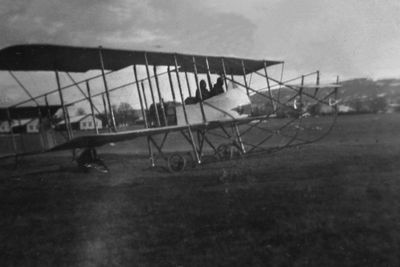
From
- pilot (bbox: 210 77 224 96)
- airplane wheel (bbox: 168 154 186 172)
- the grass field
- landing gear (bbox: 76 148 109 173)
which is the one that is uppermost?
pilot (bbox: 210 77 224 96)

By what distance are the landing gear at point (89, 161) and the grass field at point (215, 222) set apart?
271 centimetres

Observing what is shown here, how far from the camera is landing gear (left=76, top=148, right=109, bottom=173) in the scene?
1078cm

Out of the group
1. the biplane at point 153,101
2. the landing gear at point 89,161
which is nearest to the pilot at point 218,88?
the biplane at point 153,101

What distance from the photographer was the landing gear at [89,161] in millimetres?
10781

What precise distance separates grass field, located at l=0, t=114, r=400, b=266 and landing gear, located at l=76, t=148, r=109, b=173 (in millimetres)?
2707

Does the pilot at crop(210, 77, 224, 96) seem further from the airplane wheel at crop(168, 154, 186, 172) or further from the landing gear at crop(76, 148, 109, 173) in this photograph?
the landing gear at crop(76, 148, 109, 173)

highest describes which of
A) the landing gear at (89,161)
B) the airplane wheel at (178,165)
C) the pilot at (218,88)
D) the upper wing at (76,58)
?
the upper wing at (76,58)

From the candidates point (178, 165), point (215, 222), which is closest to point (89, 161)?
point (178, 165)

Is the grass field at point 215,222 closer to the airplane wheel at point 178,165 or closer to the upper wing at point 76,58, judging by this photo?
the airplane wheel at point 178,165

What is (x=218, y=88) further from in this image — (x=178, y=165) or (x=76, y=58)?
(x=76, y=58)

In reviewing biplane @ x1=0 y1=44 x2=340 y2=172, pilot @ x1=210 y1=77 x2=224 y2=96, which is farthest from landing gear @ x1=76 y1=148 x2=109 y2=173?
pilot @ x1=210 y1=77 x2=224 y2=96

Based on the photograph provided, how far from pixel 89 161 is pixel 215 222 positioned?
7.42m

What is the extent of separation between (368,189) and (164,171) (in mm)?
5565

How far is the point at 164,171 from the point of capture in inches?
392
